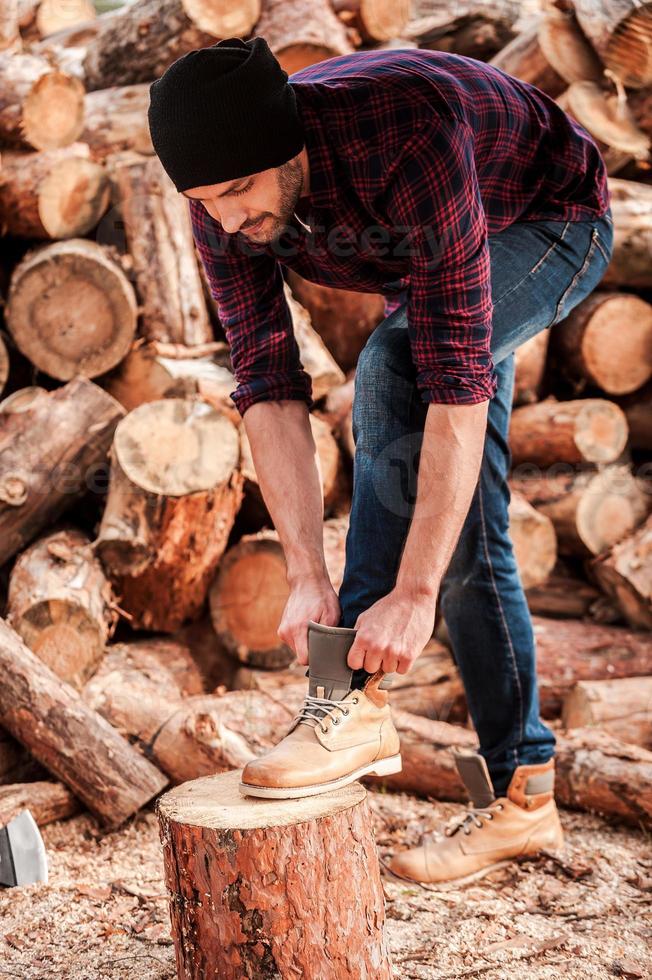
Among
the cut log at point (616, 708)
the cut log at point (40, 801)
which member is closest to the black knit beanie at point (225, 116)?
the cut log at point (40, 801)

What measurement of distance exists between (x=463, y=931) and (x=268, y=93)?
1.72 meters

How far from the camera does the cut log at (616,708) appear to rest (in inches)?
120

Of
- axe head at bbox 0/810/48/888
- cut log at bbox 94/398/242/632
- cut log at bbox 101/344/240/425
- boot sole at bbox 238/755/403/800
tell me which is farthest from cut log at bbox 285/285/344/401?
boot sole at bbox 238/755/403/800

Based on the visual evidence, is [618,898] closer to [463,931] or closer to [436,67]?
[463,931]

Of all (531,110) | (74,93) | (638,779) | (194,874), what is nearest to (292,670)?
(638,779)

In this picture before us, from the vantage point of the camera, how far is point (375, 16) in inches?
177

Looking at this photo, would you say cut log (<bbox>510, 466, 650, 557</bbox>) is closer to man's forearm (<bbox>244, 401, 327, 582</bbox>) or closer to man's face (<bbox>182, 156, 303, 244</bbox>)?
man's forearm (<bbox>244, 401, 327, 582</bbox>)

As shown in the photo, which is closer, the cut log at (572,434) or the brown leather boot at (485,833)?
the brown leather boot at (485,833)

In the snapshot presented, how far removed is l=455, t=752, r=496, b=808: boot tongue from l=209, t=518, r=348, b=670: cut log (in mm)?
1331

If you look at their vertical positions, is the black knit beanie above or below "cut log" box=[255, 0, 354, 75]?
below

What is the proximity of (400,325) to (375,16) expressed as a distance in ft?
10.7

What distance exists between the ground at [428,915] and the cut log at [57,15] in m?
5.95

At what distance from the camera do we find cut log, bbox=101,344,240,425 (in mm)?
3416

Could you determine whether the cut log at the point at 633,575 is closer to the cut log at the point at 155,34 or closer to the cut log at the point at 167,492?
the cut log at the point at 167,492
